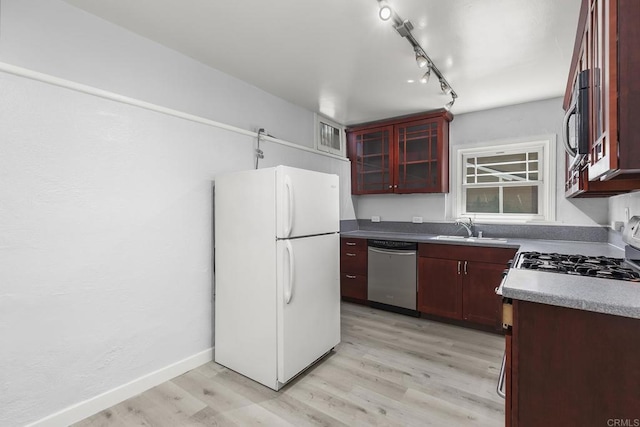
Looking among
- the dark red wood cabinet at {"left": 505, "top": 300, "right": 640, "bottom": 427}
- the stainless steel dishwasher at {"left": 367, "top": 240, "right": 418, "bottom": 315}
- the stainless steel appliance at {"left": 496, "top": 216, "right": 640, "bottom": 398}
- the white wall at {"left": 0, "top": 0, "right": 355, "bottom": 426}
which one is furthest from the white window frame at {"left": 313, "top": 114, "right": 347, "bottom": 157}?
the dark red wood cabinet at {"left": 505, "top": 300, "right": 640, "bottom": 427}

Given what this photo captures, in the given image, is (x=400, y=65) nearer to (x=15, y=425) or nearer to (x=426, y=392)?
(x=426, y=392)

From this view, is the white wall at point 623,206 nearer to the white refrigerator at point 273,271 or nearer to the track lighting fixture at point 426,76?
the track lighting fixture at point 426,76

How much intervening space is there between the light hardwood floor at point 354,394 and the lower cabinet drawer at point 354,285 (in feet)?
3.37

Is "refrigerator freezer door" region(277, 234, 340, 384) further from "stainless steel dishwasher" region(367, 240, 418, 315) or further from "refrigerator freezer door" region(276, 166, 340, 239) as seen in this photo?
"stainless steel dishwasher" region(367, 240, 418, 315)

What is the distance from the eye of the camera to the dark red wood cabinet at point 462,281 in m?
2.95

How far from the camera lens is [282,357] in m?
2.07

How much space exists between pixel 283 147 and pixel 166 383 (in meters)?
2.36

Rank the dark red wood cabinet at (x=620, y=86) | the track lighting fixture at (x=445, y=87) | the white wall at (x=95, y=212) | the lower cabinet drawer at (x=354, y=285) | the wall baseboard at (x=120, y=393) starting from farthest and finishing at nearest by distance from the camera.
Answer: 1. the lower cabinet drawer at (x=354, y=285)
2. the track lighting fixture at (x=445, y=87)
3. the wall baseboard at (x=120, y=393)
4. the white wall at (x=95, y=212)
5. the dark red wood cabinet at (x=620, y=86)

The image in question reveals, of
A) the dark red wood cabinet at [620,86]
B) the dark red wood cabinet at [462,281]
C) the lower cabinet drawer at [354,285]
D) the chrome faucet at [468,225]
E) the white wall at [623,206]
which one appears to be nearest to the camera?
the dark red wood cabinet at [620,86]

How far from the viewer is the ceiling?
179 centimetres

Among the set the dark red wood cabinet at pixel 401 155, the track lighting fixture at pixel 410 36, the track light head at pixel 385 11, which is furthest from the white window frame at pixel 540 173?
the track light head at pixel 385 11

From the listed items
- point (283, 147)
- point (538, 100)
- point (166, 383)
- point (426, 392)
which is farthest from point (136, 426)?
point (538, 100)

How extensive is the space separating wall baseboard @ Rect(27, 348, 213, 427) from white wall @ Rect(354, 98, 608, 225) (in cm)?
299

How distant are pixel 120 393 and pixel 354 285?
261 centimetres
